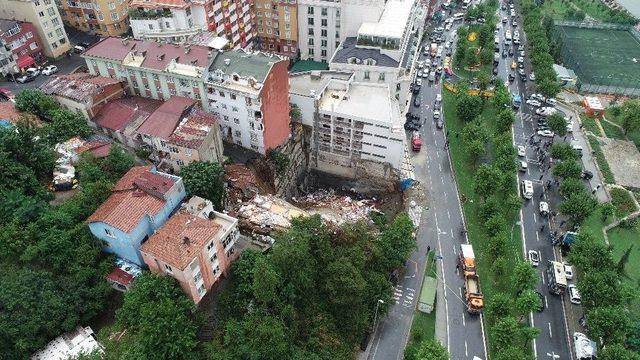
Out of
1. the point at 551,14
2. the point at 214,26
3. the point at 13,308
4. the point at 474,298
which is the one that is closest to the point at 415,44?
the point at 214,26

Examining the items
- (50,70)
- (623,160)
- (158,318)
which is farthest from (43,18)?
(623,160)

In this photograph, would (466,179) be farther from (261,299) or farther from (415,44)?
(261,299)

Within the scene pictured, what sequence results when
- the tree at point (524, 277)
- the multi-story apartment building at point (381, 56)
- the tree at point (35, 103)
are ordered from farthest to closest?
the multi-story apartment building at point (381, 56), the tree at point (35, 103), the tree at point (524, 277)

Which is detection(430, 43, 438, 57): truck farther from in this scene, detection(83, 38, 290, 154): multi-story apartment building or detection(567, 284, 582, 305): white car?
detection(567, 284, 582, 305): white car

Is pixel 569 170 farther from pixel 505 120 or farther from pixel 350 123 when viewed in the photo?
pixel 350 123

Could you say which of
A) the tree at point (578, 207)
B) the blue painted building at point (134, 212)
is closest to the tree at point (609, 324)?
the tree at point (578, 207)

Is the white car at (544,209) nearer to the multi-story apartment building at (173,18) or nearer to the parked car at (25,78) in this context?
the multi-story apartment building at (173,18)
